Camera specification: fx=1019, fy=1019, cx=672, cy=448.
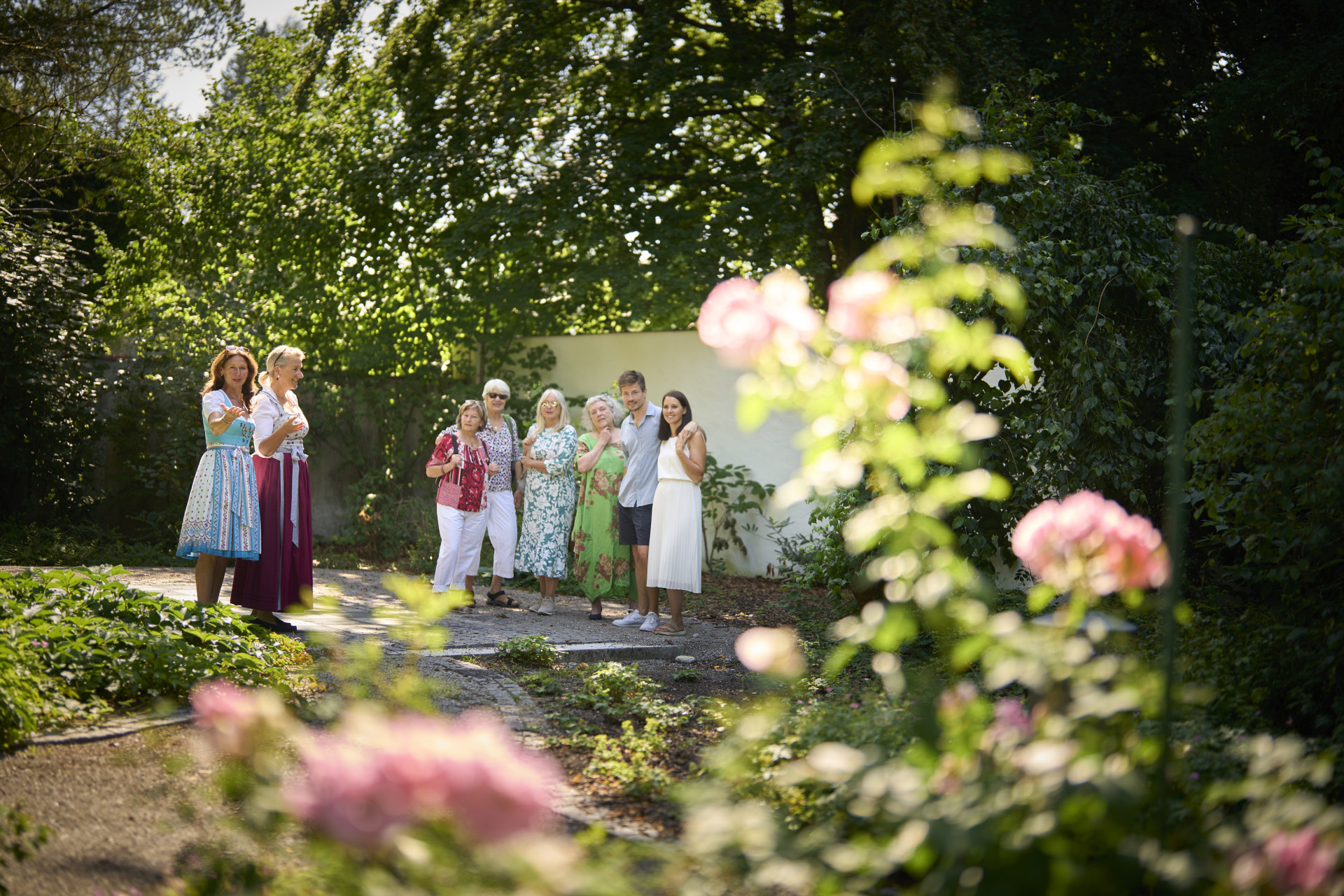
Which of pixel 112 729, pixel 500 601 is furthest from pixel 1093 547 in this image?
pixel 500 601

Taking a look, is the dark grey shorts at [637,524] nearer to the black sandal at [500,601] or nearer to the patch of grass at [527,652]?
the black sandal at [500,601]

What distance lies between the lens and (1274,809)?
183cm

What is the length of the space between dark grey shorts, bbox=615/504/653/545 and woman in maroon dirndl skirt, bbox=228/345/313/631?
2237 mm

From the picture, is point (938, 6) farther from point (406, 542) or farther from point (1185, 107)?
point (406, 542)

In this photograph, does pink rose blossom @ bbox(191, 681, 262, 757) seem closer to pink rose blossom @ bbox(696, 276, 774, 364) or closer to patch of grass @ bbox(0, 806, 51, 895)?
patch of grass @ bbox(0, 806, 51, 895)

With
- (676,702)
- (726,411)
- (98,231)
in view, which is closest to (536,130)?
(726,411)

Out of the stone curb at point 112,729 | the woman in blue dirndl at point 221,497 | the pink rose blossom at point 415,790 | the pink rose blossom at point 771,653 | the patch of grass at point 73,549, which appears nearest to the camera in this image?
the pink rose blossom at point 415,790

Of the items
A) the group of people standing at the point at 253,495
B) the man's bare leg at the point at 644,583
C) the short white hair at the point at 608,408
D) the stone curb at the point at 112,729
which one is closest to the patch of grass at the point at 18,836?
the stone curb at the point at 112,729

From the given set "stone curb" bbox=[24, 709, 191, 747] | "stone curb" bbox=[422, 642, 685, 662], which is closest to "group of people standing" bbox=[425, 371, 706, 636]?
"stone curb" bbox=[422, 642, 685, 662]

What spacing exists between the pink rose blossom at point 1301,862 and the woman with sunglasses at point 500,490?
251 inches

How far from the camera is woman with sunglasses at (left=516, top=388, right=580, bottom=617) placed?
769cm

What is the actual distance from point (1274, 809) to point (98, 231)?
12.8 metres

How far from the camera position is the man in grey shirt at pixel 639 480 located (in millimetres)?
7070

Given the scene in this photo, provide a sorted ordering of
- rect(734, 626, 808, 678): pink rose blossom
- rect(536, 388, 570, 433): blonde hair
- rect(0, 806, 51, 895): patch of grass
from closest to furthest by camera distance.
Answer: rect(734, 626, 808, 678): pink rose blossom, rect(0, 806, 51, 895): patch of grass, rect(536, 388, 570, 433): blonde hair
